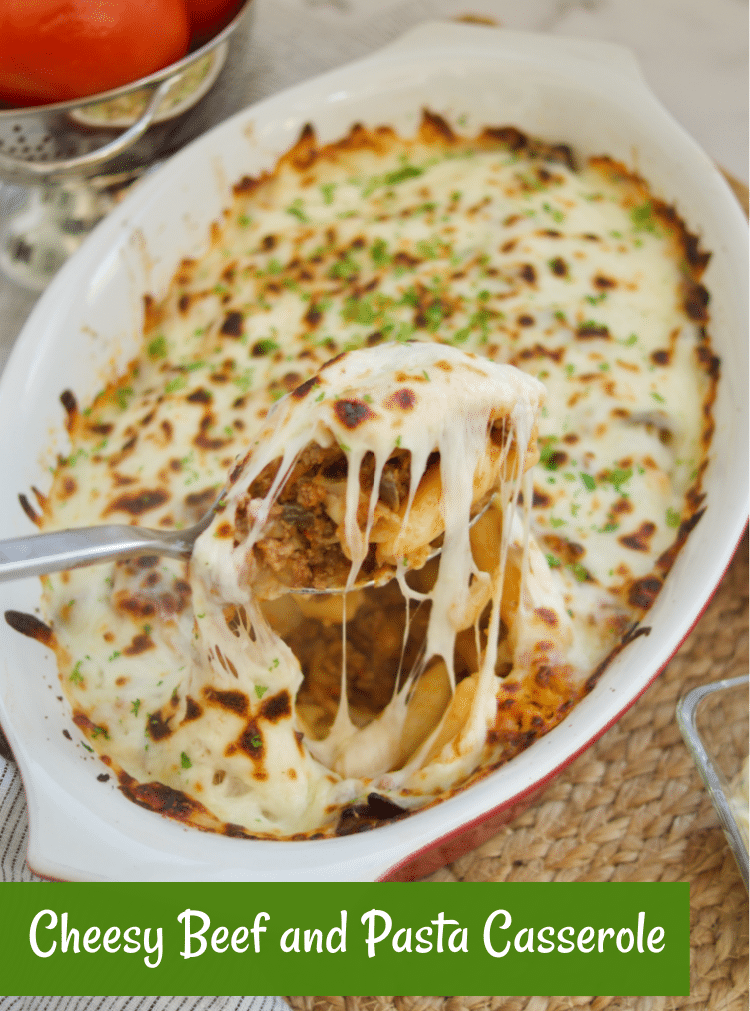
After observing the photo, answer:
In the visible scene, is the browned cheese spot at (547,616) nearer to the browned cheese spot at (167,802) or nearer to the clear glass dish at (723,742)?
the clear glass dish at (723,742)

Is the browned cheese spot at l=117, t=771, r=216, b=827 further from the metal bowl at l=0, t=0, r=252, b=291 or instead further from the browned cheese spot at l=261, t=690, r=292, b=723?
the metal bowl at l=0, t=0, r=252, b=291

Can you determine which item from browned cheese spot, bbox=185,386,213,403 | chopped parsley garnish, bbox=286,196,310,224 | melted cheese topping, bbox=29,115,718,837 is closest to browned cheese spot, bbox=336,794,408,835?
melted cheese topping, bbox=29,115,718,837

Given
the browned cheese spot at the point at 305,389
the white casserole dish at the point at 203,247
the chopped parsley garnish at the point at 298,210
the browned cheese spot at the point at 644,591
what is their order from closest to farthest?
the white casserole dish at the point at 203,247 → the browned cheese spot at the point at 305,389 → the browned cheese spot at the point at 644,591 → the chopped parsley garnish at the point at 298,210

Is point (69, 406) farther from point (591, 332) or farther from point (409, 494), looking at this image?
point (591, 332)

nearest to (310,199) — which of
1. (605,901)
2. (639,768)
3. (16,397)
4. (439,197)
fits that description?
(439,197)

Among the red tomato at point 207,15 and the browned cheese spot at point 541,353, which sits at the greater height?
the red tomato at point 207,15

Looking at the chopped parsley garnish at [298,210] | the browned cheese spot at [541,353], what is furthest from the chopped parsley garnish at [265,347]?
the browned cheese spot at [541,353]

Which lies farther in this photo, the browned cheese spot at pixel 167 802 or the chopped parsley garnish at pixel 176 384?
the chopped parsley garnish at pixel 176 384
